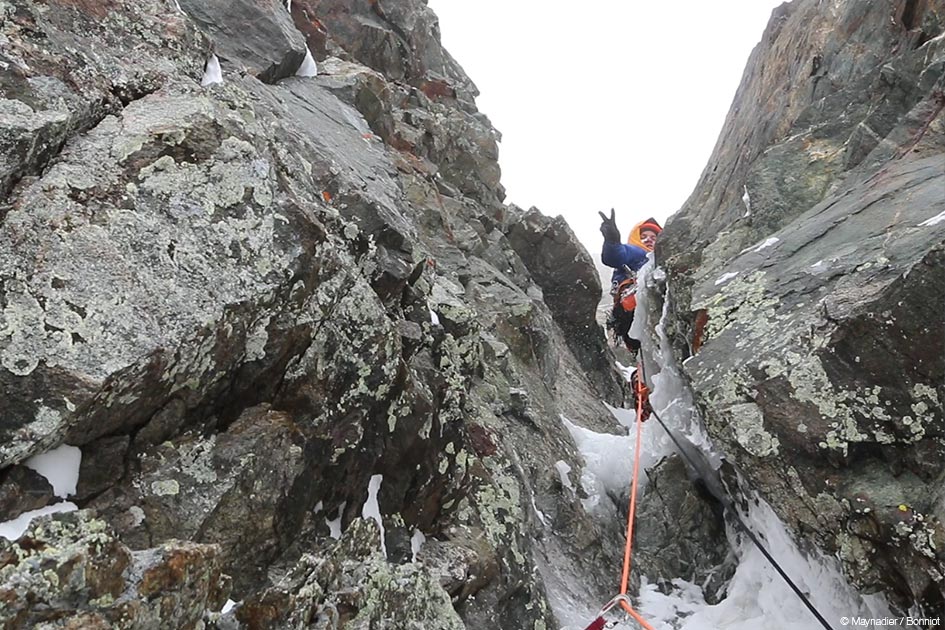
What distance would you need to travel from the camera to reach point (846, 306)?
22.1ft

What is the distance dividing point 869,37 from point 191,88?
10.7 m

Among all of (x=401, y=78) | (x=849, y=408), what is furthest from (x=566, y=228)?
(x=849, y=408)

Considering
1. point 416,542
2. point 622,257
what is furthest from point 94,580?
point 622,257

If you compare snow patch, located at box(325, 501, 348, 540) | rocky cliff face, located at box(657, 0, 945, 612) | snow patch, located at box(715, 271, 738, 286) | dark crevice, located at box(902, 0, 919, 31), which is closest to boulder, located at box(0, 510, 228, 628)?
→ snow patch, located at box(325, 501, 348, 540)

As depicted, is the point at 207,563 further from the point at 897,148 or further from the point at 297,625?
the point at 897,148

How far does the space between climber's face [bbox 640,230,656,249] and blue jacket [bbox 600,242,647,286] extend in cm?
64

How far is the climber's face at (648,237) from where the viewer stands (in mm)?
17688

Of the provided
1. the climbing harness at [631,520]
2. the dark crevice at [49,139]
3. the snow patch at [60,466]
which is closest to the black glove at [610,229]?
the climbing harness at [631,520]

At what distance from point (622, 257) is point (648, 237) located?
66.4 inches

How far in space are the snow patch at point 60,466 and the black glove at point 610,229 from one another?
1393 cm

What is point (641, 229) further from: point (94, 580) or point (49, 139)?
point (94, 580)

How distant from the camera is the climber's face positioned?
696 inches

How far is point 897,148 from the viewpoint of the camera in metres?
8.82

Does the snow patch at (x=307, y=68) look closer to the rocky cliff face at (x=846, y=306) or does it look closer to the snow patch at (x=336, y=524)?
the rocky cliff face at (x=846, y=306)
